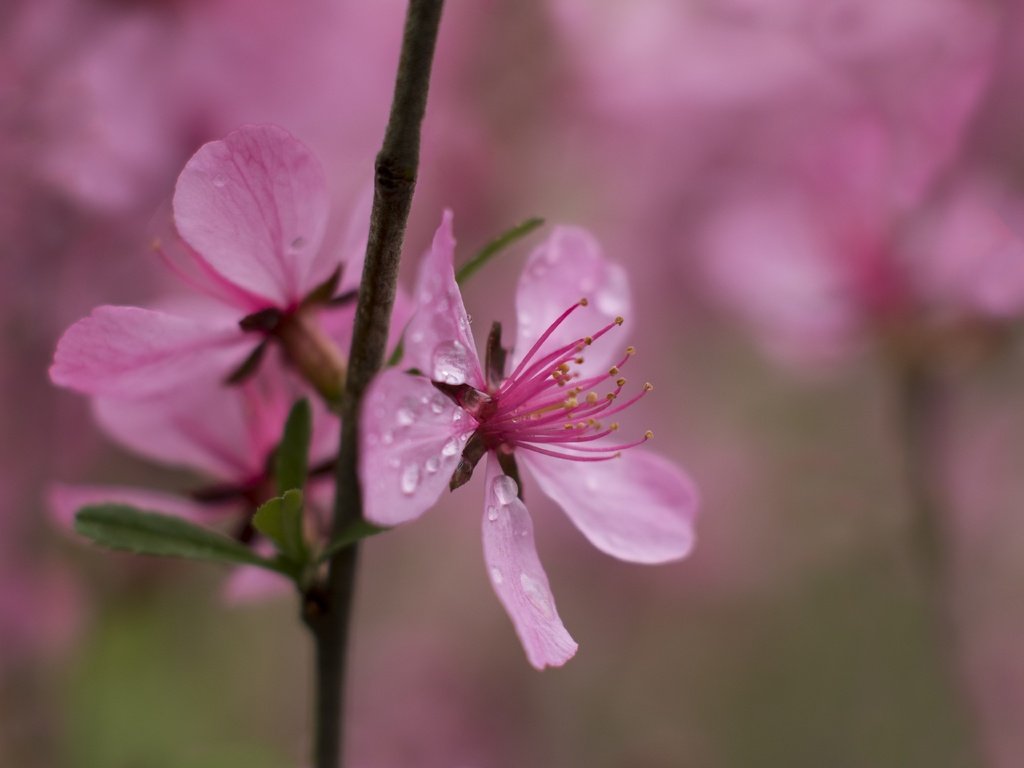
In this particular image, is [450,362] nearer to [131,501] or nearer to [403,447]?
[403,447]

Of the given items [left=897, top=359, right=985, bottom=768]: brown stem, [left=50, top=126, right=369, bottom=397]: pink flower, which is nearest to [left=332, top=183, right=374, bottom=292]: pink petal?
[left=50, top=126, right=369, bottom=397]: pink flower

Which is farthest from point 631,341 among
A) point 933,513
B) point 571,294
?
point 571,294

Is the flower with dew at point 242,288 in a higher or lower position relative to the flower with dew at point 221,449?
higher

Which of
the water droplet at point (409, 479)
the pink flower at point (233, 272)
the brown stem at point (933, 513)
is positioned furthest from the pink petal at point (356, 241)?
the brown stem at point (933, 513)

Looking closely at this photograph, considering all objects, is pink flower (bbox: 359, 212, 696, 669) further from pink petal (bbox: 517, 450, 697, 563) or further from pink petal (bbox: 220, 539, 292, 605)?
pink petal (bbox: 220, 539, 292, 605)

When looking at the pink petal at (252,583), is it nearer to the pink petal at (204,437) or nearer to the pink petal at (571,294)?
the pink petal at (204,437)
